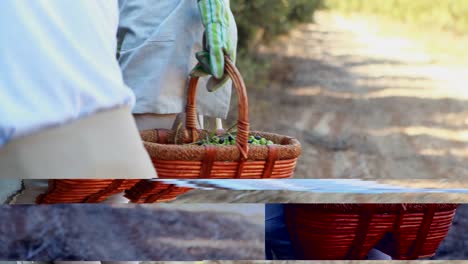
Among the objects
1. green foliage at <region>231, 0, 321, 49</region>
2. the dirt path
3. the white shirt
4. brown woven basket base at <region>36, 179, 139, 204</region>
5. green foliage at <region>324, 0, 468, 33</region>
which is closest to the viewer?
the white shirt

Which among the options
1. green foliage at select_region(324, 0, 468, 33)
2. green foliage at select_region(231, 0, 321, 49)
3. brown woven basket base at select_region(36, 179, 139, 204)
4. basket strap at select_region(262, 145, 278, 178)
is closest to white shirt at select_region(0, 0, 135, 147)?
brown woven basket base at select_region(36, 179, 139, 204)

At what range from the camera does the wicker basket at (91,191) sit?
76cm

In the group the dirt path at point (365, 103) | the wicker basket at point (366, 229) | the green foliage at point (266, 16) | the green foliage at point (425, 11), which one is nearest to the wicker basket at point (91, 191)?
the wicker basket at point (366, 229)

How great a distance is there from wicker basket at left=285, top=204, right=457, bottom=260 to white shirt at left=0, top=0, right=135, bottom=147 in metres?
0.20

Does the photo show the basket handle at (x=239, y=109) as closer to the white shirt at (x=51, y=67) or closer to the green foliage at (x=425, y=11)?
the white shirt at (x=51, y=67)

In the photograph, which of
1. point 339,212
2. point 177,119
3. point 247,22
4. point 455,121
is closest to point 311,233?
point 339,212

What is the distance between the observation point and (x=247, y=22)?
15.5ft

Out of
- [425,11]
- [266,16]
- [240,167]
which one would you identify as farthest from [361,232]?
[425,11]

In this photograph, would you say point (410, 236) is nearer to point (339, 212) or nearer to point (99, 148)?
point (339, 212)

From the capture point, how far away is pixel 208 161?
831 mm

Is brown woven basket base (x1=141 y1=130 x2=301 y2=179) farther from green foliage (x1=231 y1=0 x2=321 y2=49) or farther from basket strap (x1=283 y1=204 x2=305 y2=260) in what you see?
green foliage (x1=231 y1=0 x2=321 y2=49)

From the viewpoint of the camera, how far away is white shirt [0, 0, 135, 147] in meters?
0.66

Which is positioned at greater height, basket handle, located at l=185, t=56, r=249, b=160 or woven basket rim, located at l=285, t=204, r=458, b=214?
basket handle, located at l=185, t=56, r=249, b=160

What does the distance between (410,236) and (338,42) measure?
6.36 meters
